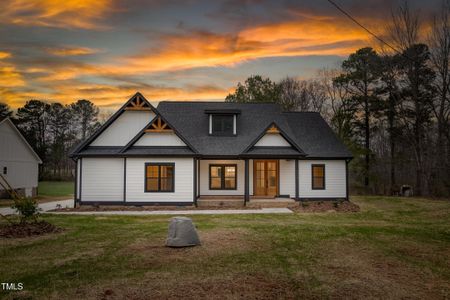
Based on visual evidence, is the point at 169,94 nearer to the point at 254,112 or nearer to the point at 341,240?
the point at 254,112

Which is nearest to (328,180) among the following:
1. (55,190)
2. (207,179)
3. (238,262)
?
(207,179)

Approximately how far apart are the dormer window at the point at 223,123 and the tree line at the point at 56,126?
41804 millimetres

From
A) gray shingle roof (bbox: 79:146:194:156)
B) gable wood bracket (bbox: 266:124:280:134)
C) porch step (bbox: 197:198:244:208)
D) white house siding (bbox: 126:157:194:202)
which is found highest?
gable wood bracket (bbox: 266:124:280:134)

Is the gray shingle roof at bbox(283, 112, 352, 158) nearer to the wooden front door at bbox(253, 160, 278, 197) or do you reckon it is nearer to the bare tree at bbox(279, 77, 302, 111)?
the wooden front door at bbox(253, 160, 278, 197)

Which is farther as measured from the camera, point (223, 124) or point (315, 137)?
point (315, 137)

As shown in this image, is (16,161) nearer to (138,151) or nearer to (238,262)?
(138,151)

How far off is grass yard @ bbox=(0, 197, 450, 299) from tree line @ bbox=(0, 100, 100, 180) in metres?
49.5

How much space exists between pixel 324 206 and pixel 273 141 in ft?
16.7

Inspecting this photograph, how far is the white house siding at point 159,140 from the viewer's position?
20203 millimetres

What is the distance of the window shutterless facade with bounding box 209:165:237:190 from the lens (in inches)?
877

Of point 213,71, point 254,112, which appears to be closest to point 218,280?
point 254,112

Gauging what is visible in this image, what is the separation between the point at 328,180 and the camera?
877 inches

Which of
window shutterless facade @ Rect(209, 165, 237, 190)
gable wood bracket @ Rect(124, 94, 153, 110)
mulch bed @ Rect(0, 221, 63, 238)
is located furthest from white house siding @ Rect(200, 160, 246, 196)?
mulch bed @ Rect(0, 221, 63, 238)

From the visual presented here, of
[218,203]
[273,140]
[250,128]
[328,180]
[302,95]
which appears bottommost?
[218,203]
